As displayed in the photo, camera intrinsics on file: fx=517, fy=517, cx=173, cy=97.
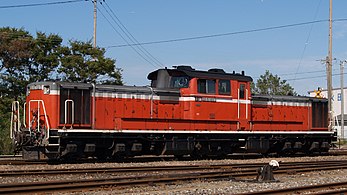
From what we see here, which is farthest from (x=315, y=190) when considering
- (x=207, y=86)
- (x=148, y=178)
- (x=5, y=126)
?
(x=5, y=126)

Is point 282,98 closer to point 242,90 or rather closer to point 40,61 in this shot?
point 242,90

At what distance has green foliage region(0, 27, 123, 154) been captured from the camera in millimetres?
32688

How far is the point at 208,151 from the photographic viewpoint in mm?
22016

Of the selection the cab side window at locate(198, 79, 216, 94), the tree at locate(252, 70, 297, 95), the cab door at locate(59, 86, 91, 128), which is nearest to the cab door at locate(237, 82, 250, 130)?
the cab side window at locate(198, 79, 216, 94)

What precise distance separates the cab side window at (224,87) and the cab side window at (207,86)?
301mm

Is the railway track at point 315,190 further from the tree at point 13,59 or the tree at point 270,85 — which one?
the tree at point 270,85

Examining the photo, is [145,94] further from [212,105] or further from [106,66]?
[106,66]

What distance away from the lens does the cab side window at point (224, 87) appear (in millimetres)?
22031

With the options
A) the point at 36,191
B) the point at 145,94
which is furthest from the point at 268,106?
the point at 36,191

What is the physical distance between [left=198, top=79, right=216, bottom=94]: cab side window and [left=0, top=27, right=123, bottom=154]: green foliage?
45.9ft

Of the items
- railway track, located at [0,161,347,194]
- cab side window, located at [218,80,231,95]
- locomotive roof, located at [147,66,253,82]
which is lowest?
railway track, located at [0,161,347,194]

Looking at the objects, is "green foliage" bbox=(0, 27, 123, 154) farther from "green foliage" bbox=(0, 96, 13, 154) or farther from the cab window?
the cab window

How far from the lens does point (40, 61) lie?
3444cm

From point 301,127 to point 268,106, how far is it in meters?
2.54
